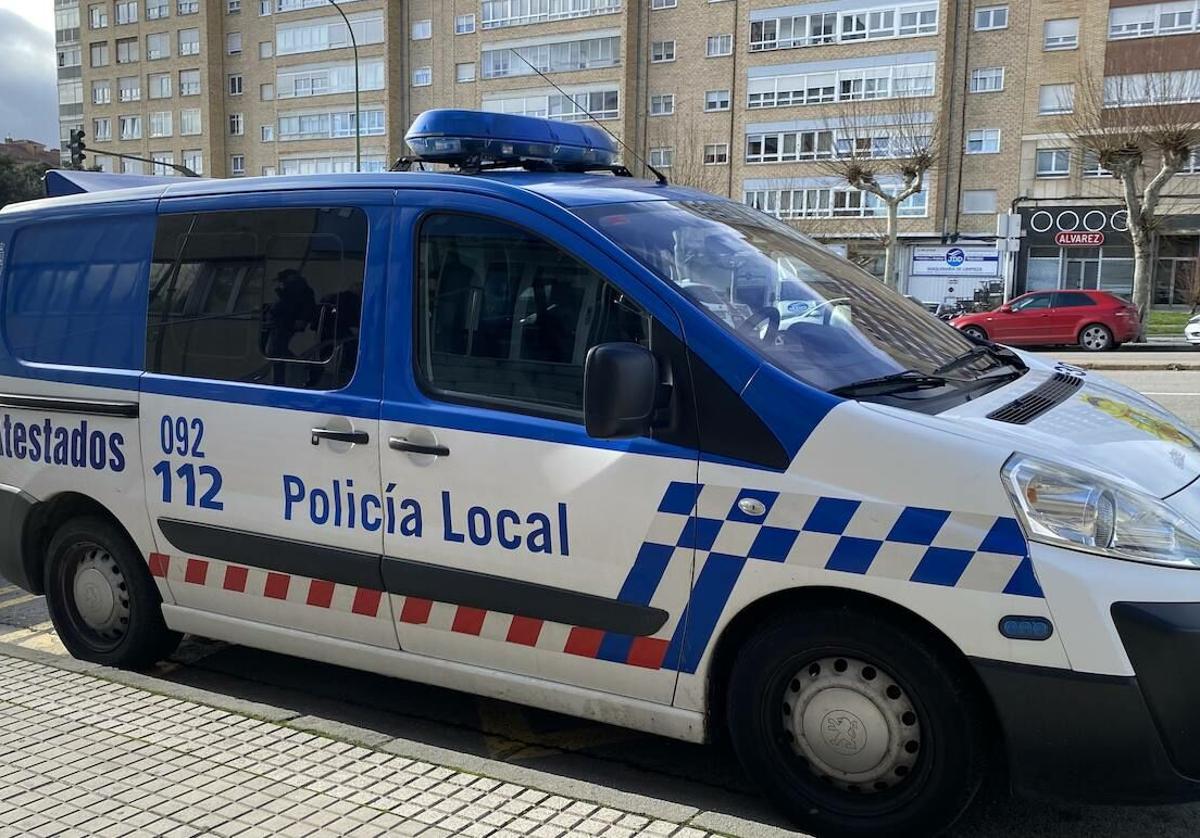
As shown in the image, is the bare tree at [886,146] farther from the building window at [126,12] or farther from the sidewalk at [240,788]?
the building window at [126,12]

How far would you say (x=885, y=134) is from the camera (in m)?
42.9

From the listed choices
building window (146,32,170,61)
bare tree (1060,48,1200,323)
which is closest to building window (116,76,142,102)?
building window (146,32,170,61)

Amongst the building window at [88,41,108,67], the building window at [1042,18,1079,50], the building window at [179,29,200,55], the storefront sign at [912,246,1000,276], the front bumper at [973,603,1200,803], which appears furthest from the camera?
the building window at [88,41,108,67]

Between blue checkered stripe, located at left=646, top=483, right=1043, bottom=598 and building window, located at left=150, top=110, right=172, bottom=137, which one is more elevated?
building window, located at left=150, top=110, right=172, bottom=137

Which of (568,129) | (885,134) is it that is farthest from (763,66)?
(568,129)

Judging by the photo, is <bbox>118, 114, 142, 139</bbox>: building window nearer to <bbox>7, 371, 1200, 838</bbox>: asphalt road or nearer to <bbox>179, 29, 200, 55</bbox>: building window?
<bbox>179, 29, 200, 55</bbox>: building window

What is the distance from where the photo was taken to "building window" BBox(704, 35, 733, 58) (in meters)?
48.2

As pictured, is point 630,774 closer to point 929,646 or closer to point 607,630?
point 607,630

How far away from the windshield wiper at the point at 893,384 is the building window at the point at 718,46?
157 ft

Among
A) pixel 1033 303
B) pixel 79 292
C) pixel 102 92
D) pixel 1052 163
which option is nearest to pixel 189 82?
pixel 102 92

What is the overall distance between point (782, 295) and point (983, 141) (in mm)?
43912

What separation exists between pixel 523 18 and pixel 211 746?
174 ft

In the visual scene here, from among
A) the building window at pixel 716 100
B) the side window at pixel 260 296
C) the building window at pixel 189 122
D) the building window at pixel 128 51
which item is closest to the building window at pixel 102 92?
the building window at pixel 128 51

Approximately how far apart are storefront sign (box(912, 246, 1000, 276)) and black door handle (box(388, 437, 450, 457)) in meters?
43.3
